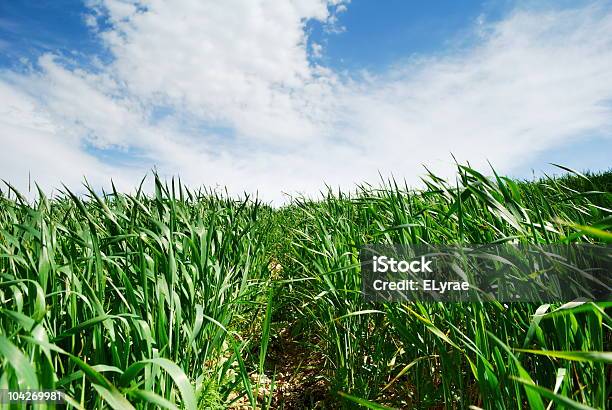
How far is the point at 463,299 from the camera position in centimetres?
120

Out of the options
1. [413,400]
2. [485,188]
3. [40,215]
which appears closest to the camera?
[40,215]

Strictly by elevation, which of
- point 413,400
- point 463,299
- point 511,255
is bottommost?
point 413,400

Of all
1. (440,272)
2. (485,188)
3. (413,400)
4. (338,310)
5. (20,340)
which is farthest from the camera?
(338,310)

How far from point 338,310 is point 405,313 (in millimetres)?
408

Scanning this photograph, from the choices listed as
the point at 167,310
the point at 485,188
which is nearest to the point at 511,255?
the point at 485,188

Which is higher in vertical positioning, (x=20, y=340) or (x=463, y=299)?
(x=463, y=299)

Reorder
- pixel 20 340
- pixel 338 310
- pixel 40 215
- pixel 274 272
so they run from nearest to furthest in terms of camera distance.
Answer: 1. pixel 20 340
2. pixel 40 215
3. pixel 338 310
4. pixel 274 272

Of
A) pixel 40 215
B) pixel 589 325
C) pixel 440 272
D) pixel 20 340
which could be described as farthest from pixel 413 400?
pixel 40 215

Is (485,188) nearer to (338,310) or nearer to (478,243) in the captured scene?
(478,243)

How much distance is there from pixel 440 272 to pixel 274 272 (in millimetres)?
2379

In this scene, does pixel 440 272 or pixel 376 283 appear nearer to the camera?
pixel 440 272

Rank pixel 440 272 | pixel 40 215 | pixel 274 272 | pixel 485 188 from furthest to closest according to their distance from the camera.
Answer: pixel 274 272, pixel 440 272, pixel 485 188, pixel 40 215

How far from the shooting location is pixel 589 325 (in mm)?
917

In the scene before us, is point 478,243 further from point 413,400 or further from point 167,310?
point 167,310
